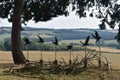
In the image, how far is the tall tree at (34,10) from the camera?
28.1 metres

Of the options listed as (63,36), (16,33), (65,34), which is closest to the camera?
(16,33)

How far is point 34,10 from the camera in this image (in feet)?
102

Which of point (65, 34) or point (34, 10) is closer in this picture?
point (34, 10)

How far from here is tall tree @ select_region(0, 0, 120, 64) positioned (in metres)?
28.1

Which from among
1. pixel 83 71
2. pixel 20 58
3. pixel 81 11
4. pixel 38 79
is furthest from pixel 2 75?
pixel 81 11

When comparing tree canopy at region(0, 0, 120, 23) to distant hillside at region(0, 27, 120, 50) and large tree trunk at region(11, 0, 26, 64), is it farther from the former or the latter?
distant hillside at region(0, 27, 120, 50)

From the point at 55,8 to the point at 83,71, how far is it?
57.6 feet

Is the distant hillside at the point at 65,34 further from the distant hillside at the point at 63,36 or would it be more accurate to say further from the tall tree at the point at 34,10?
the tall tree at the point at 34,10

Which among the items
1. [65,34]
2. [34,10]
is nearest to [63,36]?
[65,34]

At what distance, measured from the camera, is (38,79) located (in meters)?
11.6

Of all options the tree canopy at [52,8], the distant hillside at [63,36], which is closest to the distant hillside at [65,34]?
the distant hillside at [63,36]

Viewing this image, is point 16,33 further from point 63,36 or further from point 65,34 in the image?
point 65,34

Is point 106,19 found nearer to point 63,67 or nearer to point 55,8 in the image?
point 55,8

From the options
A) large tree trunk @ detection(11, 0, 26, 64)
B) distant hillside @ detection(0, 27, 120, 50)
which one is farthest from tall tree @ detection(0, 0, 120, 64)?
distant hillside @ detection(0, 27, 120, 50)
